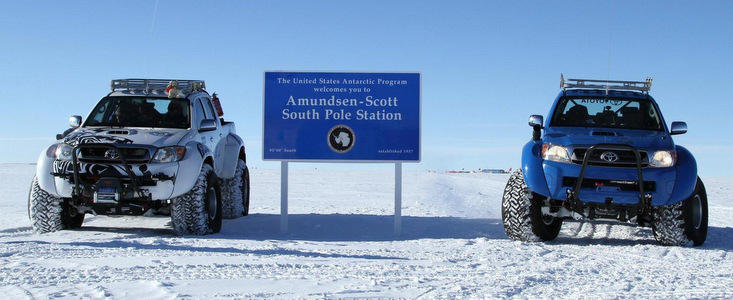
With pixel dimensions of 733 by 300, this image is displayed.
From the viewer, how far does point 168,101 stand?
34.4 ft

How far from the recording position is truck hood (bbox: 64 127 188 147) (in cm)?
904

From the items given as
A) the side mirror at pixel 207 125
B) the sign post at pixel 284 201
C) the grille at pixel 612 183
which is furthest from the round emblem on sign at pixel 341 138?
the grille at pixel 612 183

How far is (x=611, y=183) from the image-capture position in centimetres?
838

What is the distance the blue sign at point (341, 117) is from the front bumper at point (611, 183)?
7.58ft

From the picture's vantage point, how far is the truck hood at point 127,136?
9.04m

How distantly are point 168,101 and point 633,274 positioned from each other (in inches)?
258

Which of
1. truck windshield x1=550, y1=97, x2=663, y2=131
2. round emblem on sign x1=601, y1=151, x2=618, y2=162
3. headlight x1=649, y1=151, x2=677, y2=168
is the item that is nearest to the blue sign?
truck windshield x1=550, y1=97, x2=663, y2=131

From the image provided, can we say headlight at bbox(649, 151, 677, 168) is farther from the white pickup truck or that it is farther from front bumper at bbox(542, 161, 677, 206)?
the white pickup truck

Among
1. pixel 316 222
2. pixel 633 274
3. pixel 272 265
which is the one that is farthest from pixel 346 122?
pixel 633 274

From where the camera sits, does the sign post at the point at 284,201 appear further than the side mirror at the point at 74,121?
Yes

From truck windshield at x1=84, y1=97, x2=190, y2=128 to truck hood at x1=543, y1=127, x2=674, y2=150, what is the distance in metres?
4.67

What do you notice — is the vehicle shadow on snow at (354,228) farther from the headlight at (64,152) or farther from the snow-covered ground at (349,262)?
the headlight at (64,152)

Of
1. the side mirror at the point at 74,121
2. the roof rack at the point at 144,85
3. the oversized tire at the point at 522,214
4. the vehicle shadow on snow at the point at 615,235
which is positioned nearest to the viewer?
the oversized tire at the point at 522,214

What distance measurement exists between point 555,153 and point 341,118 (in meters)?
2.98
